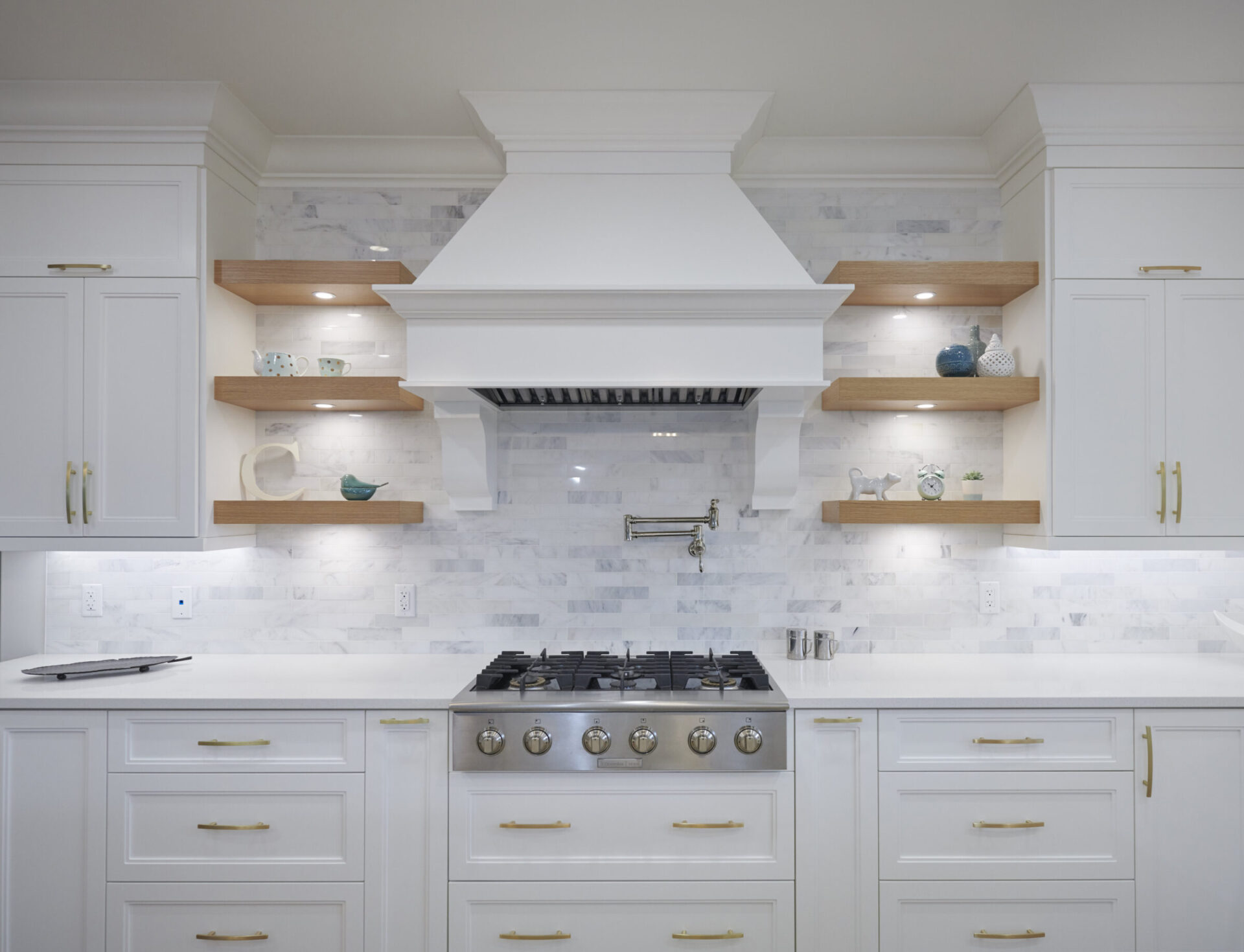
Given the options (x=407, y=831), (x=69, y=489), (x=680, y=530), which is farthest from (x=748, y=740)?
(x=69, y=489)

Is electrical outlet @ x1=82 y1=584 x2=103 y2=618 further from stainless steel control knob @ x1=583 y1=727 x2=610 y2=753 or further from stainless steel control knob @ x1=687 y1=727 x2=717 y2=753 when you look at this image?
stainless steel control knob @ x1=687 y1=727 x2=717 y2=753

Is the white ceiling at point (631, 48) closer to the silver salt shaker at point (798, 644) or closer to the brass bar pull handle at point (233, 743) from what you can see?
the silver salt shaker at point (798, 644)

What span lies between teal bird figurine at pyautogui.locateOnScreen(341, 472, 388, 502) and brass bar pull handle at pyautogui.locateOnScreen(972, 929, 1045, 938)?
2.18m

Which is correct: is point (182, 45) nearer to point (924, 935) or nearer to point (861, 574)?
point (861, 574)

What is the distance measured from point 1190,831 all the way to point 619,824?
152 cm

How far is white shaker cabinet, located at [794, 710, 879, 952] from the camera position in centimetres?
209

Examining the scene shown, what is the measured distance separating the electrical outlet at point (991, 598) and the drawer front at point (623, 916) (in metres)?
1.21

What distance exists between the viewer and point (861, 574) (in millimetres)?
2746

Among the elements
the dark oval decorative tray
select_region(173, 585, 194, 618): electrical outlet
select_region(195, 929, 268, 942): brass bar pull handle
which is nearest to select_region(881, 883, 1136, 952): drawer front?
select_region(195, 929, 268, 942): brass bar pull handle

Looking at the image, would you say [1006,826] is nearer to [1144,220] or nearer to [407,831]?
[407,831]

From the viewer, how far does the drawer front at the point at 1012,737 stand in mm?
2123

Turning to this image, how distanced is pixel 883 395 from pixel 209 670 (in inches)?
90.2

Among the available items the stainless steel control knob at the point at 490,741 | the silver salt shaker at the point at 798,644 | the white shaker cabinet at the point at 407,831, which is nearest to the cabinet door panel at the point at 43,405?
the white shaker cabinet at the point at 407,831

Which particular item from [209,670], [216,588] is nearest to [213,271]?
[216,588]
